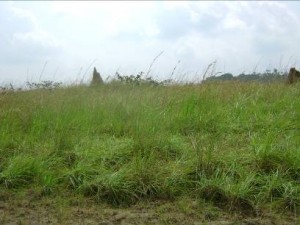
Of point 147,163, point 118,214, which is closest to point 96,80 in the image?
point 147,163

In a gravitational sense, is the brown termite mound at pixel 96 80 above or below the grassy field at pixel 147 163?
above

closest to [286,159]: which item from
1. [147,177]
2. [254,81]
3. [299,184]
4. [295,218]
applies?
[299,184]

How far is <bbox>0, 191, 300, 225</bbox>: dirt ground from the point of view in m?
3.18

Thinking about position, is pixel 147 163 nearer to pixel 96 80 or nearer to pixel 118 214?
pixel 118 214

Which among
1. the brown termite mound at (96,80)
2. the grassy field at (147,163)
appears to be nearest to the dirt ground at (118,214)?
A: the grassy field at (147,163)

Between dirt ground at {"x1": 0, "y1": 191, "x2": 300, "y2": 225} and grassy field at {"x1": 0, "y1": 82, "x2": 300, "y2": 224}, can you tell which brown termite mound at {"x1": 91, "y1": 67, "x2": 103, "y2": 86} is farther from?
dirt ground at {"x1": 0, "y1": 191, "x2": 300, "y2": 225}

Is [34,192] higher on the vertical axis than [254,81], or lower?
A: lower

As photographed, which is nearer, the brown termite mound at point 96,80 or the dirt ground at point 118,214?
the dirt ground at point 118,214

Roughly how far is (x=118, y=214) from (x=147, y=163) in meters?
0.70

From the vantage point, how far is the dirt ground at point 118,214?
3.18m

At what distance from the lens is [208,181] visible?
362 cm

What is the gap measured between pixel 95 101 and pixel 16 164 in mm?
2712

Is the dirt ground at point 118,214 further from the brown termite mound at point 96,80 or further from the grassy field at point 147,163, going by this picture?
the brown termite mound at point 96,80

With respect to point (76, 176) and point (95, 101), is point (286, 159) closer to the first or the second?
point (76, 176)
